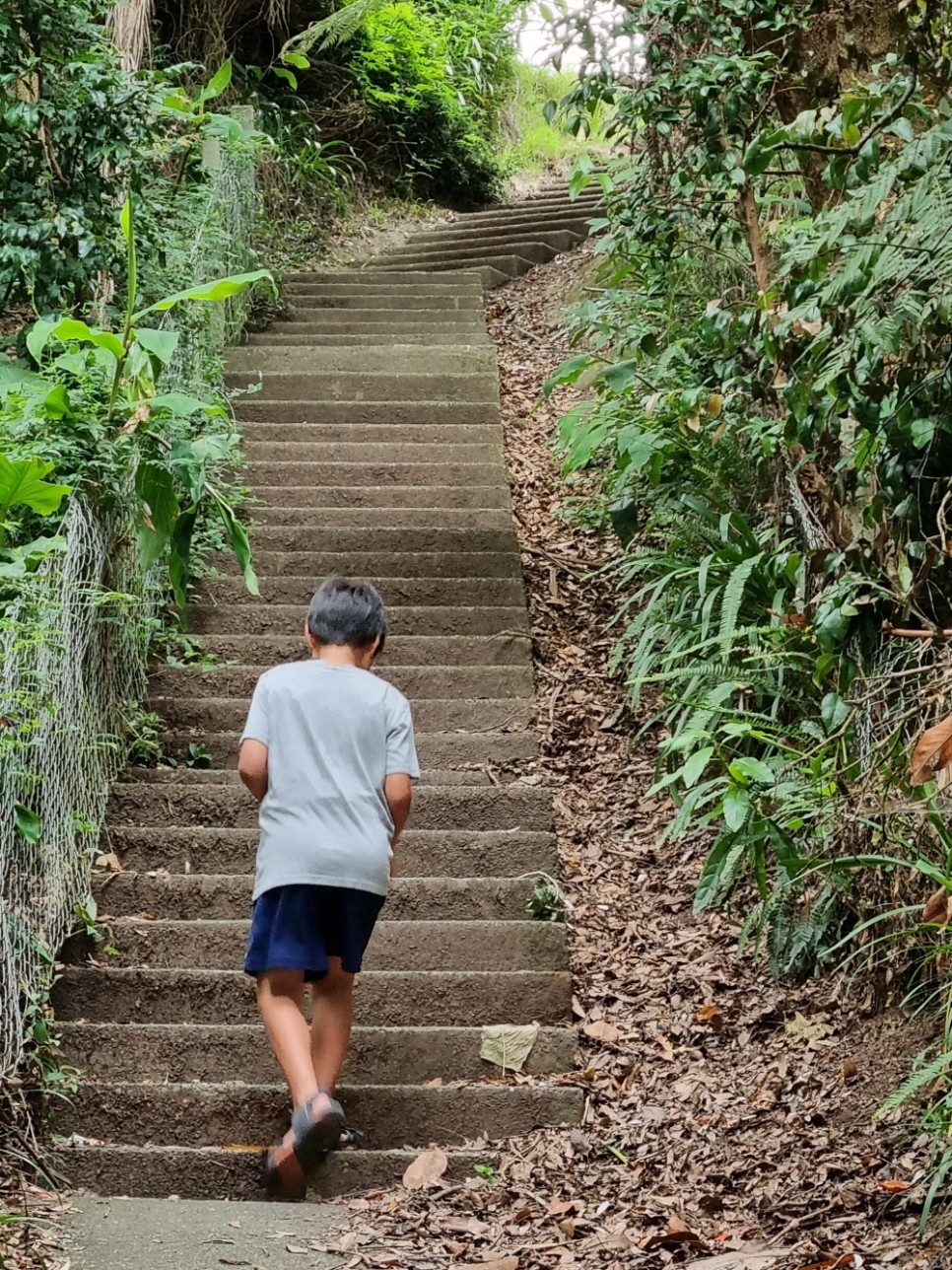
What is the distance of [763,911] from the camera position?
3.85m

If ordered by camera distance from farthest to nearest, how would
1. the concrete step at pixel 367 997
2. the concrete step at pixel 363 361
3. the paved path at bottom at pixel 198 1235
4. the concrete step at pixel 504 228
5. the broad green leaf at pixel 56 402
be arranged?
the concrete step at pixel 504 228 → the concrete step at pixel 363 361 → the broad green leaf at pixel 56 402 → the concrete step at pixel 367 997 → the paved path at bottom at pixel 198 1235

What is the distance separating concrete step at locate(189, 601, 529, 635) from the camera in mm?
5828

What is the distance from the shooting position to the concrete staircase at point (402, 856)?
3.44 m

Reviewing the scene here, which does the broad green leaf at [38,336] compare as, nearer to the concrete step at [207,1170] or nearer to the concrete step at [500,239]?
the concrete step at [207,1170]

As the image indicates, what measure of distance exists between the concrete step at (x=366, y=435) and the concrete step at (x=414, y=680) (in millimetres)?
2157

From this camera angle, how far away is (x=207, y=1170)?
327 cm

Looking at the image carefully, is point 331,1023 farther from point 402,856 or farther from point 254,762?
point 402,856

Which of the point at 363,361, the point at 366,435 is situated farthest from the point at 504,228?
the point at 366,435

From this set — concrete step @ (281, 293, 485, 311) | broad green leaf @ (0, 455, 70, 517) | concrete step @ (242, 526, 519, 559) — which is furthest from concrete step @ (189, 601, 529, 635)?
concrete step @ (281, 293, 485, 311)

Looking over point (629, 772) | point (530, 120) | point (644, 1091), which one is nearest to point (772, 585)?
point (629, 772)

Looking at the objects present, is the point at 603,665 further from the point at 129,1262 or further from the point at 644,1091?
the point at 129,1262

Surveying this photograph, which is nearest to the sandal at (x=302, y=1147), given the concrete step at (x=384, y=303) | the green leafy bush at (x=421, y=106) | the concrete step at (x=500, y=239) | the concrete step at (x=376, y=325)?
the concrete step at (x=376, y=325)

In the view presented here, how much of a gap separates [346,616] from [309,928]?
771 millimetres

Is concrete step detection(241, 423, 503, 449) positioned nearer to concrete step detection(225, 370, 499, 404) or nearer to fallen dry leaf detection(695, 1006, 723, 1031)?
concrete step detection(225, 370, 499, 404)
